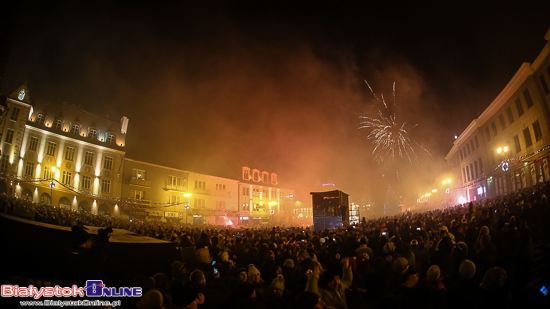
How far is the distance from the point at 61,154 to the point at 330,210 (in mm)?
27208

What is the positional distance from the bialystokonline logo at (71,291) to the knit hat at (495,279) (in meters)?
5.00

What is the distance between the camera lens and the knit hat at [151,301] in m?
3.52

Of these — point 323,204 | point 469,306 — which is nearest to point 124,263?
point 469,306

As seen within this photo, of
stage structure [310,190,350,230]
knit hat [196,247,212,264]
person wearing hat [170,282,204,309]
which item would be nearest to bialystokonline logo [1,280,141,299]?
person wearing hat [170,282,204,309]

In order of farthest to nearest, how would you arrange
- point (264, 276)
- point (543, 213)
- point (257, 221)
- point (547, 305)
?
point (257, 221) < point (543, 213) < point (264, 276) < point (547, 305)

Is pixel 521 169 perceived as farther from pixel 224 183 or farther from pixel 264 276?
pixel 224 183

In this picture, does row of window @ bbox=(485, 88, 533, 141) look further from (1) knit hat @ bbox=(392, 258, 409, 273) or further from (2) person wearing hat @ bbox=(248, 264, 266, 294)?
(2) person wearing hat @ bbox=(248, 264, 266, 294)

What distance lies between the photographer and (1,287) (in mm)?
3982

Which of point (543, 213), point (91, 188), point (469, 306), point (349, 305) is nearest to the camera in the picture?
point (349, 305)

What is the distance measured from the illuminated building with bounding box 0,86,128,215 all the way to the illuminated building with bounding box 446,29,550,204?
39.2m

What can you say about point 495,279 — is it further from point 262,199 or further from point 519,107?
point 262,199

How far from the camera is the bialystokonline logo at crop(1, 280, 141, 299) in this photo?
4.06 m

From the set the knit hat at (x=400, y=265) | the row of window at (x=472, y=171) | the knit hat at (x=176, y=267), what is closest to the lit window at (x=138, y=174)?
the knit hat at (x=176, y=267)

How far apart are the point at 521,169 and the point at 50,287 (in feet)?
111
